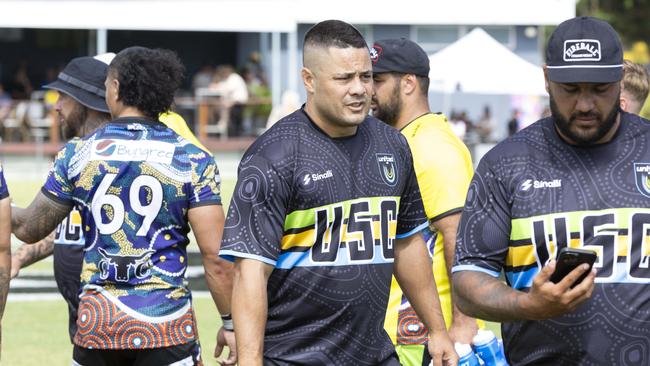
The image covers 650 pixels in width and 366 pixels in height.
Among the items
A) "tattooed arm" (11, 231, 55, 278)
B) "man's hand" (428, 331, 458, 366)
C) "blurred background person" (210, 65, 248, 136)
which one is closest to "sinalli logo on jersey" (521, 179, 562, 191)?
"man's hand" (428, 331, 458, 366)

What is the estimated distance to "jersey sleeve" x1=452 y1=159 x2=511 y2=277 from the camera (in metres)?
4.25

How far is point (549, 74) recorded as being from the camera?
13.8 feet

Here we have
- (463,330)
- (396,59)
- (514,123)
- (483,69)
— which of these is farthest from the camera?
(514,123)

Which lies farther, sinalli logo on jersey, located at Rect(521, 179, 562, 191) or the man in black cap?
the man in black cap

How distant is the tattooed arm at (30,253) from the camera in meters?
7.08

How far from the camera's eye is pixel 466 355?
6289 millimetres

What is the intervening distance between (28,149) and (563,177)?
27964 mm

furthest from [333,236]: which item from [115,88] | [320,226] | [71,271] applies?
[71,271]

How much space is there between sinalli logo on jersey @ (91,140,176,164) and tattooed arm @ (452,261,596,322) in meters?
1.86

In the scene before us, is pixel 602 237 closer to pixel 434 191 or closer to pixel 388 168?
pixel 388 168

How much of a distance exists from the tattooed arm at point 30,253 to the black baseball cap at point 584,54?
12.4ft

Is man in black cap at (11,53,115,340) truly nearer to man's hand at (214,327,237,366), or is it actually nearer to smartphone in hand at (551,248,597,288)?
man's hand at (214,327,237,366)

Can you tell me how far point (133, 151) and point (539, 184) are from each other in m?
2.19

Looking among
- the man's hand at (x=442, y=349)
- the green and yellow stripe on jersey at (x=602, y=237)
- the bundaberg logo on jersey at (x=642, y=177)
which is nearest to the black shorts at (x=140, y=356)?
the man's hand at (x=442, y=349)
